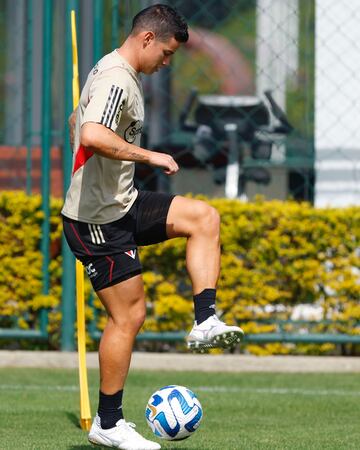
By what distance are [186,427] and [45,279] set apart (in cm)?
395

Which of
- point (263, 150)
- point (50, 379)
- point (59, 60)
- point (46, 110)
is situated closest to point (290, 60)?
point (59, 60)

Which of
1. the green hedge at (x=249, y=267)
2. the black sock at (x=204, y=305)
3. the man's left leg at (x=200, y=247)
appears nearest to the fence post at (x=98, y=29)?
the green hedge at (x=249, y=267)

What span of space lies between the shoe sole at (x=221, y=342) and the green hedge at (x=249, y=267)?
11.6ft

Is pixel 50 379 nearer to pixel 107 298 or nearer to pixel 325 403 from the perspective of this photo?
pixel 325 403

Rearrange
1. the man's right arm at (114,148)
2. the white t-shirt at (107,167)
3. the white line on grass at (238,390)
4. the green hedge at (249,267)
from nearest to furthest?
the man's right arm at (114,148), the white t-shirt at (107,167), the white line on grass at (238,390), the green hedge at (249,267)

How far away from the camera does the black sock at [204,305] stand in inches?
209

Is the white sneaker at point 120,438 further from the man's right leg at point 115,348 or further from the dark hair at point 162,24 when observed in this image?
the dark hair at point 162,24

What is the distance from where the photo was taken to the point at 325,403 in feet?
23.1

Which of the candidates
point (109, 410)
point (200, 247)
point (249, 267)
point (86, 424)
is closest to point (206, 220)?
point (200, 247)

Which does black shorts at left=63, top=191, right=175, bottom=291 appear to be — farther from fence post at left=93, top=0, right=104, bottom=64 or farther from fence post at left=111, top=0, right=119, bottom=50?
fence post at left=111, top=0, right=119, bottom=50

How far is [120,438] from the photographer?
5340 mm

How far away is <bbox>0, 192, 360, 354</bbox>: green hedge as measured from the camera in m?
8.73

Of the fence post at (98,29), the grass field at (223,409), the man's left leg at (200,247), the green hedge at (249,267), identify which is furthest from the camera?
the fence post at (98,29)

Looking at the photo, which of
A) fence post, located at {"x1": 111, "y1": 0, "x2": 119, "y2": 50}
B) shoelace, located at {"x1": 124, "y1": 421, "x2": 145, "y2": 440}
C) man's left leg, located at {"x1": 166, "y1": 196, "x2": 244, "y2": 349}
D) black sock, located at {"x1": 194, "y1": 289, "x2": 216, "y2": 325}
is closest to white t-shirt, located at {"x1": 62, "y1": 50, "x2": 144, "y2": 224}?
man's left leg, located at {"x1": 166, "y1": 196, "x2": 244, "y2": 349}
